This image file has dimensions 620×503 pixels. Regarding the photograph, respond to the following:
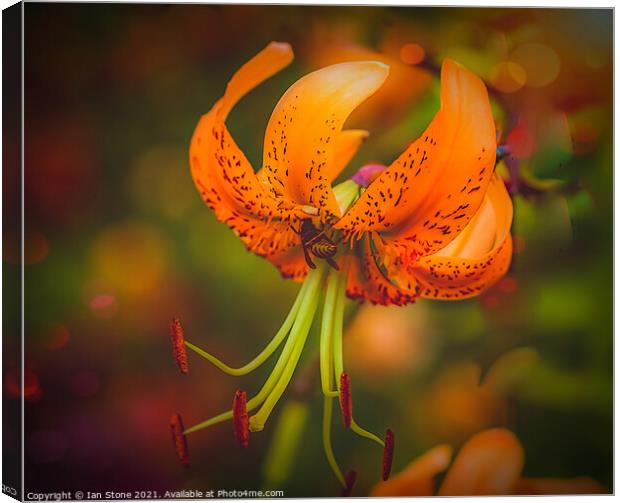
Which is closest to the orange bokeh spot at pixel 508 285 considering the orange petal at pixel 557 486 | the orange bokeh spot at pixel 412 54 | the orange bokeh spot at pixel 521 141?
the orange bokeh spot at pixel 521 141

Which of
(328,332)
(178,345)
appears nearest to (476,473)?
(328,332)

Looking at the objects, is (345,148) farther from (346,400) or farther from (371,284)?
(346,400)

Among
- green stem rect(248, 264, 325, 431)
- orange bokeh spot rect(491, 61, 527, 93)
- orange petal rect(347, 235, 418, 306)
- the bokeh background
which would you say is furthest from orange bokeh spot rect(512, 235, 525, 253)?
green stem rect(248, 264, 325, 431)

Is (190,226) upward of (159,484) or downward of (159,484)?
upward

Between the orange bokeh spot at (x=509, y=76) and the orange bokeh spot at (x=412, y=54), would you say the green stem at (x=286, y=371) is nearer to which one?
the orange bokeh spot at (x=412, y=54)

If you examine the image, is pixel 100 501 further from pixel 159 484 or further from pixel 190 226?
pixel 190 226

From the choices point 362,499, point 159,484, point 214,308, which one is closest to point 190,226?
point 214,308
